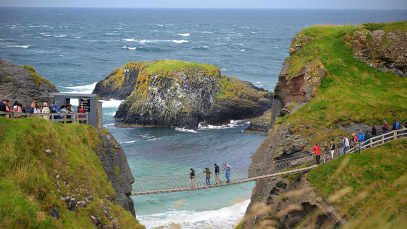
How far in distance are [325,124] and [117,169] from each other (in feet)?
43.6

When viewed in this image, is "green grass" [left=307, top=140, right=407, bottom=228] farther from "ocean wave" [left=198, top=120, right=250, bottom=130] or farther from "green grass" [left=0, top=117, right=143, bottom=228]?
"ocean wave" [left=198, top=120, right=250, bottom=130]

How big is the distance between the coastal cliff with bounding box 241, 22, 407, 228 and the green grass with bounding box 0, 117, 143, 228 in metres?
8.65

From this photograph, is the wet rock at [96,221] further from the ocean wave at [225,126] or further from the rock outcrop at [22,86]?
the ocean wave at [225,126]

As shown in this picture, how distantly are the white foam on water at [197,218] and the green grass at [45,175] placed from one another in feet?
32.0

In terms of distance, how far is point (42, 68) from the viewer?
277ft

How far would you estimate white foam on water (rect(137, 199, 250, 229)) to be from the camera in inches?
1073

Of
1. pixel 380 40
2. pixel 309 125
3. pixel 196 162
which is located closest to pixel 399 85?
pixel 380 40

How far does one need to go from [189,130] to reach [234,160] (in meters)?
11.3

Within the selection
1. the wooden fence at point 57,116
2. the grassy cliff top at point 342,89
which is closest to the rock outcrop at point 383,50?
the grassy cliff top at point 342,89

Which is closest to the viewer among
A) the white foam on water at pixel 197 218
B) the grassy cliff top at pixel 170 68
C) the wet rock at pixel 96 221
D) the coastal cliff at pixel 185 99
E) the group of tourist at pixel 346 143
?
the wet rock at pixel 96 221

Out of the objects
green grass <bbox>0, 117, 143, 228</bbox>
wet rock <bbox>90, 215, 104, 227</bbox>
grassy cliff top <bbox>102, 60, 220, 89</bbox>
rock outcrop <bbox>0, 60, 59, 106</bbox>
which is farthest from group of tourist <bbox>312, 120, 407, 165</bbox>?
grassy cliff top <bbox>102, 60, 220, 89</bbox>

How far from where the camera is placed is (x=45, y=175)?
14031mm

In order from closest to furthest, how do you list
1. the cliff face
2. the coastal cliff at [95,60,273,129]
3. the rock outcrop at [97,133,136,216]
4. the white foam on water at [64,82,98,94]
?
the rock outcrop at [97,133,136,216]
the coastal cliff at [95,60,273,129]
the cliff face
the white foam on water at [64,82,98,94]

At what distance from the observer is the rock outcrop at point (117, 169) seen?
19.8 m
